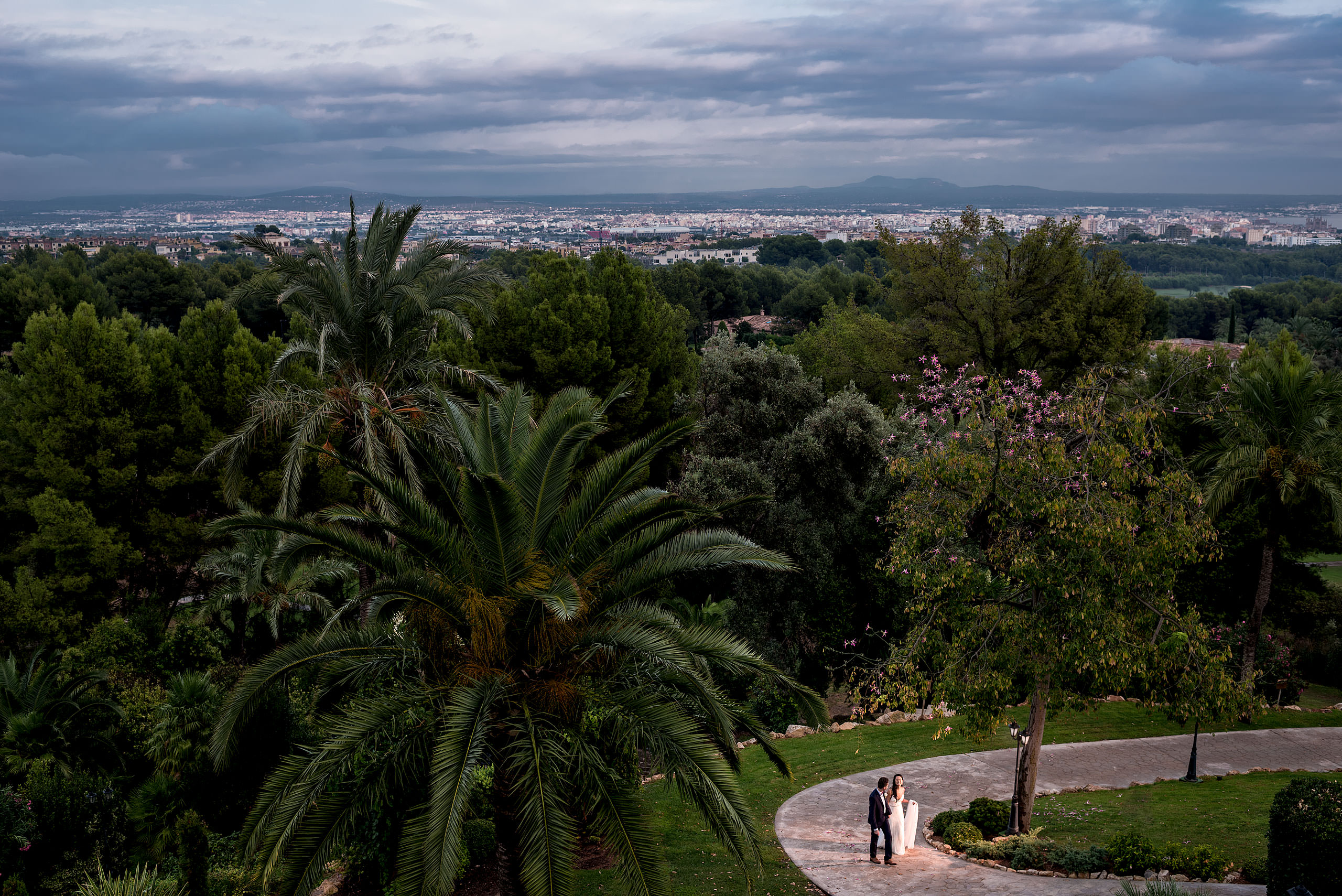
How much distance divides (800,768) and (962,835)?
13.7 feet

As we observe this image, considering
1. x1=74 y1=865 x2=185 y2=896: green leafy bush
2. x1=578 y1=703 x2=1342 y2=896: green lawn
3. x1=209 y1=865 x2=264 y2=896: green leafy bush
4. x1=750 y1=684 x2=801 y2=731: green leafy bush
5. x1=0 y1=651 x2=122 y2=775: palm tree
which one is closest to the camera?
x1=74 y1=865 x2=185 y2=896: green leafy bush

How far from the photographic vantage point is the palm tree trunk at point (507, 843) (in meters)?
8.73

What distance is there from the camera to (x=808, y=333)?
144 ft

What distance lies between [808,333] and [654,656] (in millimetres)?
36875

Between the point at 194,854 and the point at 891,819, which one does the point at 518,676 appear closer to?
the point at 194,854

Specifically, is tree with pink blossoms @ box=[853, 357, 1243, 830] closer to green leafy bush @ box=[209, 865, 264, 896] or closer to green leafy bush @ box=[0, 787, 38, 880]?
green leafy bush @ box=[209, 865, 264, 896]

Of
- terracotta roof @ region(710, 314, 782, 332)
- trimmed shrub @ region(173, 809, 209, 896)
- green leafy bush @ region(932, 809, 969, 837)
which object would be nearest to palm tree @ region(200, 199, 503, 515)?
trimmed shrub @ region(173, 809, 209, 896)

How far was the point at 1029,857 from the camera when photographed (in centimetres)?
1075

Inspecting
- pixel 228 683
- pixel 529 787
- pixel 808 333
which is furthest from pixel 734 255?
pixel 529 787

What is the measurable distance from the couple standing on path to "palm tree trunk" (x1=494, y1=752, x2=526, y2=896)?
4621mm

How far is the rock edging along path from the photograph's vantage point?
1053cm

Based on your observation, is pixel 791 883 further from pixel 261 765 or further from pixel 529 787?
pixel 261 765

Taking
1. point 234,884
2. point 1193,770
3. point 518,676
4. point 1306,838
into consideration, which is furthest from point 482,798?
point 1193,770

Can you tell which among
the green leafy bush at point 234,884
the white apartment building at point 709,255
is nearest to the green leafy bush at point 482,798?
the green leafy bush at point 234,884
